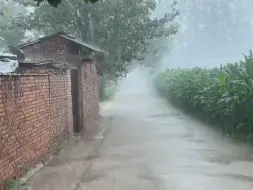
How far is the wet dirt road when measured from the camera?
752cm

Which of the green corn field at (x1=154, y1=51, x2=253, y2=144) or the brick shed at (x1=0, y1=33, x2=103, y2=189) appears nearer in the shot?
the brick shed at (x1=0, y1=33, x2=103, y2=189)

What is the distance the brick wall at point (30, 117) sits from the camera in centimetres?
690

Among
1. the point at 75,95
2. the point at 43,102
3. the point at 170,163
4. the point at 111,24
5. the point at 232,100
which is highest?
the point at 111,24

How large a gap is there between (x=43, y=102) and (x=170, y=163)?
9.93ft

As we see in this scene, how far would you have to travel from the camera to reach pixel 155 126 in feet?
57.6

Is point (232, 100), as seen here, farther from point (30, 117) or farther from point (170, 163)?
point (30, 117)

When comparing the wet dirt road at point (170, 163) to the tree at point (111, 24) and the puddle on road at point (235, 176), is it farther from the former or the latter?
the tree at point (111, 24)

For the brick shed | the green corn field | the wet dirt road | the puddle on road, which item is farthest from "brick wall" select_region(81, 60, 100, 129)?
the puddle on road

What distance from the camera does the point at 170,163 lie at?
374 inches

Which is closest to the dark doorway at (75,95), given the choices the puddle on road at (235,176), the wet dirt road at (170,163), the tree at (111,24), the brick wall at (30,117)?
the wet dirt road at (170,163)

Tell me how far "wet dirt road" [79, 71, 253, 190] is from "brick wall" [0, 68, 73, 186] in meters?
1.14

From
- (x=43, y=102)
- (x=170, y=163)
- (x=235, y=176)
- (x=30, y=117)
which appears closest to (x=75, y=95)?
(x=43, y=102)

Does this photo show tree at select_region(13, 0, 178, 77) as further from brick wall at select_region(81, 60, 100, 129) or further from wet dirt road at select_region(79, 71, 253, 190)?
wet dirt road at select_region(79, 71, 253, 190)

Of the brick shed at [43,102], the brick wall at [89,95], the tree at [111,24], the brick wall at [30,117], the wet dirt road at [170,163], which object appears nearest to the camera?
the brick wall at [30,117]
